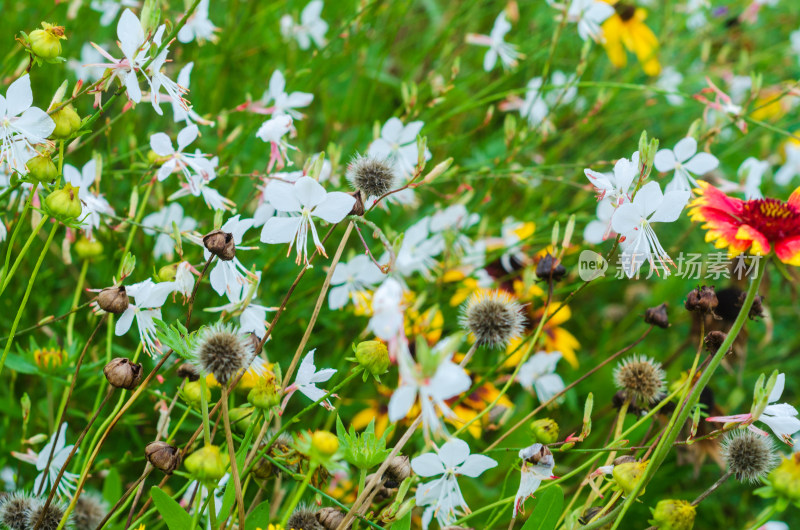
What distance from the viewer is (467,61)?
2.34 meters

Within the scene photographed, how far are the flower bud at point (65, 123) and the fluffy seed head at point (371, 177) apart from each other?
0.29m

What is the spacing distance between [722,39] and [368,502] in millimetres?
2334

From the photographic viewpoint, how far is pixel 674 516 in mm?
686

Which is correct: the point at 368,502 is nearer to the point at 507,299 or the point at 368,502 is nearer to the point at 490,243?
the point at 507,299

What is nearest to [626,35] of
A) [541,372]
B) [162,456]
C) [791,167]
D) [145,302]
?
[791,167]

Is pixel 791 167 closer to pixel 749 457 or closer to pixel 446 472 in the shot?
pixel 749 457

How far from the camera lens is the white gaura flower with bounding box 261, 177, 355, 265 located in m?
0.72

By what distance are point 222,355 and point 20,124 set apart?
1.18ft

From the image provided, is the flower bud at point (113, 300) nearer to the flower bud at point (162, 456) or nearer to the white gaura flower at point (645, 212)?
the flower bud at point (162, 456)

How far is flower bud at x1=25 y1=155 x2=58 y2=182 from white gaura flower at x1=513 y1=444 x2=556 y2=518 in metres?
0.58

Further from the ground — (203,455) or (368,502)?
(203,455)

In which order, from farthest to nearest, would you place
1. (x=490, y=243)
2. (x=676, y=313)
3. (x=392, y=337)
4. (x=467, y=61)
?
(x=467, y=61) < (x=676, y=313) < (x=490, y=243) < (x=392, y=337)

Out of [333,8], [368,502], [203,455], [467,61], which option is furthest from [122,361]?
[467,61]

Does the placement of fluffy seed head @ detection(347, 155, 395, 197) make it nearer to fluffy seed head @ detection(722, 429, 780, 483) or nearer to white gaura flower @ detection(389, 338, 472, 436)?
white gaura flower @ detection(389, 338, 472, 436)
